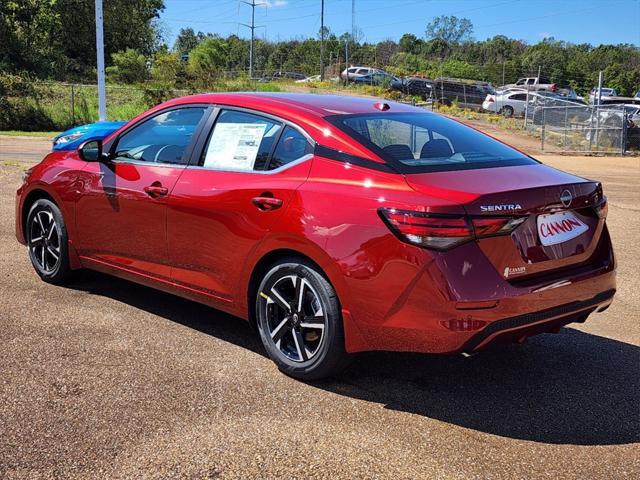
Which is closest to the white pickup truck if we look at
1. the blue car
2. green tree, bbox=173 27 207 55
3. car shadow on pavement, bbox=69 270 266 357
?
the blue car

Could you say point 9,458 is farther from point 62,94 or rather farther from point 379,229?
point 62,94

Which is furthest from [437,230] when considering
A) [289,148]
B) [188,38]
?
[188,38]

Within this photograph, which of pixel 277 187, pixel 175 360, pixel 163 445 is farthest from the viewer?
pixel 175 360

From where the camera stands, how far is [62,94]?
101ft

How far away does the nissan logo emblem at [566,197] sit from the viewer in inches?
143

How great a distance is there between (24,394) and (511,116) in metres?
37.3

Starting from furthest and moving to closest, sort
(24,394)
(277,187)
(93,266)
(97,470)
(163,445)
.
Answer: (93,266) → (277,187) → (24,394) → (163,445) → (97,470)

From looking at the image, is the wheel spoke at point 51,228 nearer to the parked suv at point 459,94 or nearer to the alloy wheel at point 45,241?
the alloy wheel at point 45,241

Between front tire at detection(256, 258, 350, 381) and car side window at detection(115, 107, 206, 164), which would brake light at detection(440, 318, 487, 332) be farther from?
car side window at detection(115, 107, 206, 164)

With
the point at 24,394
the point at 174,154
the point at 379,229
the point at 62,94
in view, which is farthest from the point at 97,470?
the point at 62,94

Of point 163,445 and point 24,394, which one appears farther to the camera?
point 24,394

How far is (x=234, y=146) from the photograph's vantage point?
4.34 m

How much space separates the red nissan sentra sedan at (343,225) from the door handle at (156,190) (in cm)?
2

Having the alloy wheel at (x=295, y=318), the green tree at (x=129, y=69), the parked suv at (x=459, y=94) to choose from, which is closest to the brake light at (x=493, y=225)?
the alloy wheel at (x=295, y=318)
